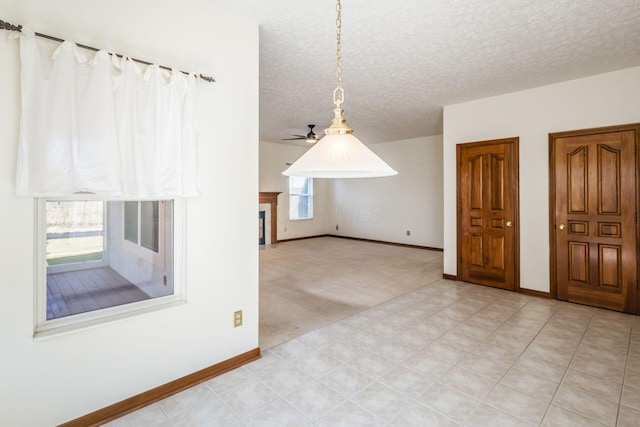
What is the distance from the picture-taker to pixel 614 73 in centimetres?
354

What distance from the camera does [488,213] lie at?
449cm

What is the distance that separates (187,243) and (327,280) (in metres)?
3.01

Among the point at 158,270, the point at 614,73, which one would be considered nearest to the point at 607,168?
the point at 614,73

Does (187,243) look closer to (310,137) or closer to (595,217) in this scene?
(310,137)

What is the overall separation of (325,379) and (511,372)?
1387 mm

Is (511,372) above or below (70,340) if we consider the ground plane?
below

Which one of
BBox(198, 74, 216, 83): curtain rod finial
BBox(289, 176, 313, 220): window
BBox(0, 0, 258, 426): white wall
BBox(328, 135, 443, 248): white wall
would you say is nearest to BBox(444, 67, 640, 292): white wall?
BBox(328, 135, 443, 248): white wall

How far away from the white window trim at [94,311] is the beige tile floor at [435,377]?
591 mm

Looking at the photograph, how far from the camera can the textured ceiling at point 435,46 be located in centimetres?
236

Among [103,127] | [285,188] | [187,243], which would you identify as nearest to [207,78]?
[103,127]

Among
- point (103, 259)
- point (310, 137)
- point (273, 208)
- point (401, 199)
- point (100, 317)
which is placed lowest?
point (100, 317)

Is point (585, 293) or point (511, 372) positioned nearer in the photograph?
point (511, 372)

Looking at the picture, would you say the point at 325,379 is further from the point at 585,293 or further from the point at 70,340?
the point at 585,293

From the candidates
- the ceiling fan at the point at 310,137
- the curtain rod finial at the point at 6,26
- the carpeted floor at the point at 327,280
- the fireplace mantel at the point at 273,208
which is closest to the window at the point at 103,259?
the curtain rod finial at the point at 6,26
